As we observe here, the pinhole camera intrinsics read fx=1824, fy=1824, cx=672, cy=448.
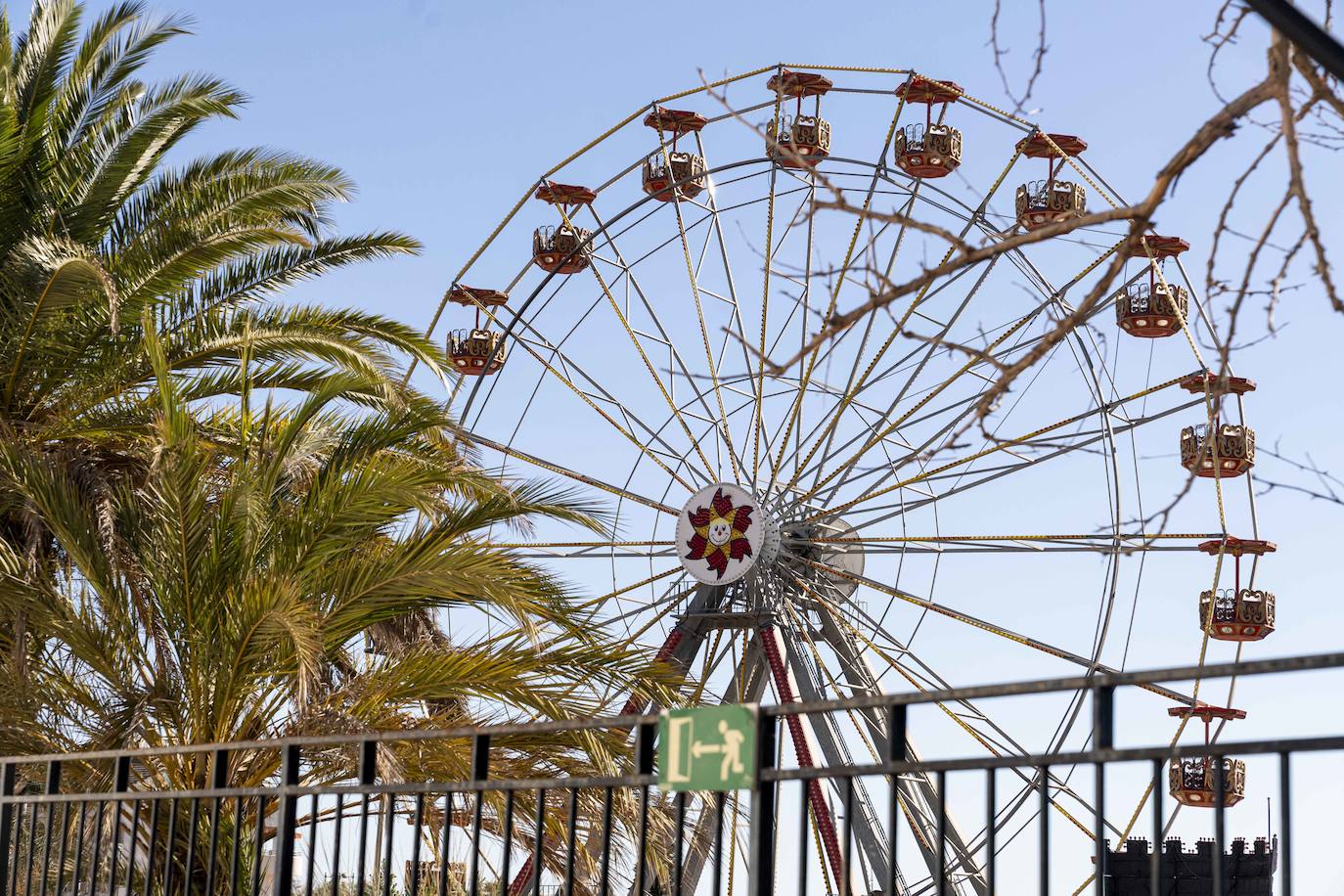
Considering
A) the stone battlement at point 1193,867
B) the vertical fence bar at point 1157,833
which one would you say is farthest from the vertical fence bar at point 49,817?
the stone battlement at point 1193,867

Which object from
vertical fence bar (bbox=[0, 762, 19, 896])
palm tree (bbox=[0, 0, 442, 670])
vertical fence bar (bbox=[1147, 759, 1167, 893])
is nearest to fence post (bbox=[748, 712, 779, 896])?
vertical fence bar (bbox=[1147, 759, 1167, 893])

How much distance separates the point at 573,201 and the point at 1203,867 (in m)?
9.95

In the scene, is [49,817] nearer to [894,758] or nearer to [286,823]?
[286,823]

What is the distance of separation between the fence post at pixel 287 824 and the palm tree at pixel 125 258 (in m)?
7.40

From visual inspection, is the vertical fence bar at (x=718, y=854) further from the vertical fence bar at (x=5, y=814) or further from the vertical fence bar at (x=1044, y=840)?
the vertical fence bar at (x=5, y=814)

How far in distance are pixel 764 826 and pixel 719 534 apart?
1405 centimetres

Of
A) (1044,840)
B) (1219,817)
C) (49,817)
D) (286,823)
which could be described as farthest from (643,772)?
(49,817)

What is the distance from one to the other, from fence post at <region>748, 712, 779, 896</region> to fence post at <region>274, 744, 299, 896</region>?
1890mm

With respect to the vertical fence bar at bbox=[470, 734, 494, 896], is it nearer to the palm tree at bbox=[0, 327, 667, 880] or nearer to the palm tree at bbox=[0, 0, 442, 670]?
the palm tree at bbox=[0, 327, 667, 880]

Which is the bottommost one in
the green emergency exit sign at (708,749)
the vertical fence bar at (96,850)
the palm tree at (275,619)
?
the vertical fence bar at (96,850)

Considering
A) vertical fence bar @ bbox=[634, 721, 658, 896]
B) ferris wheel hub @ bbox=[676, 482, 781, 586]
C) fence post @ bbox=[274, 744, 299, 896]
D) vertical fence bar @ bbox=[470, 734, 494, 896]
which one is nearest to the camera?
vertical fence bar @ bbox=[634, 721, 658, 896]

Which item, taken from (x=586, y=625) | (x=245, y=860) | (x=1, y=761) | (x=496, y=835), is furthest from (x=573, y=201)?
(x=1, y=761)

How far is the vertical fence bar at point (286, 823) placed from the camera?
18.8 ft

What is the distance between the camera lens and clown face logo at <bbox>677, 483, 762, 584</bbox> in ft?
59.5
